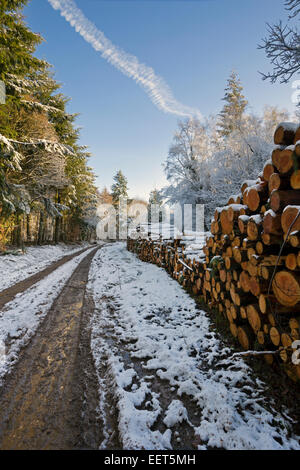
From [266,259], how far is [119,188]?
39506mm

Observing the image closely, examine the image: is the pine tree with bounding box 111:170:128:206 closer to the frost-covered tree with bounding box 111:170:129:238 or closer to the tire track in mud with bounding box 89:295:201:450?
the frost-covered tree with bounding box 111:170:129:238

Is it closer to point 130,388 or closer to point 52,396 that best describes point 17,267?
point 52,396

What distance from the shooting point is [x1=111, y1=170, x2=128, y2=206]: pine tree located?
132ft

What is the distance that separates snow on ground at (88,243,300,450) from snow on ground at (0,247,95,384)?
1.21 m

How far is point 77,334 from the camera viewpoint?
3.89 meters

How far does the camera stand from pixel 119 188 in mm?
40281

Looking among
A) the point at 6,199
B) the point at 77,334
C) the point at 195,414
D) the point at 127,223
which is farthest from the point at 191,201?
the point at 127,223

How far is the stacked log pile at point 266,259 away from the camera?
232cm

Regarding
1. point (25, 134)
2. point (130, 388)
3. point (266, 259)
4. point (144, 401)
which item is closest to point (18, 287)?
point (130, 388)

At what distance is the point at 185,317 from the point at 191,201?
11.9 m

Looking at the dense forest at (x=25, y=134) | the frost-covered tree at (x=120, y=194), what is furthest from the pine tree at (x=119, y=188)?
the dense forest at (x=25, y=134)

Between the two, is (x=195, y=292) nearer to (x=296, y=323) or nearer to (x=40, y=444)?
(x=296, y=323)

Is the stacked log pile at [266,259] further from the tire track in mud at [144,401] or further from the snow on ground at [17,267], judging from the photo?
the snow on ground at [17,267]

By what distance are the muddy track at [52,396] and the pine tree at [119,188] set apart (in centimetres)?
3753
